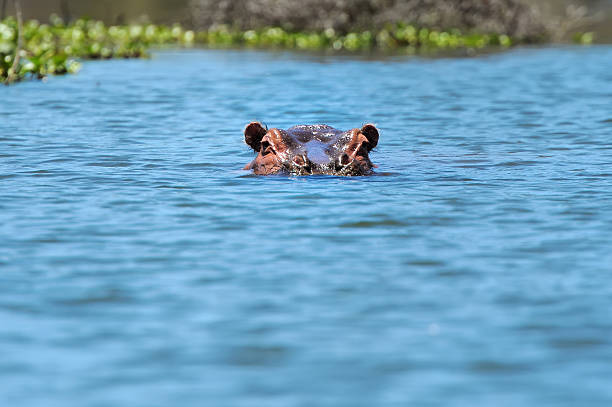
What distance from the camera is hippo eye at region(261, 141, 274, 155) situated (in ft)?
41.3

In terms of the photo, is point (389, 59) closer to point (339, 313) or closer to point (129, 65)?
point (129, 65)

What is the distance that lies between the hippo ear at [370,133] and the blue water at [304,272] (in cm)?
44

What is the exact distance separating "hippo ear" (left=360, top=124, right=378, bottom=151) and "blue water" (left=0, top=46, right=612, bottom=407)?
1.43 ft

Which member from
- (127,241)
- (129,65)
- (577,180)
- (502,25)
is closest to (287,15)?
(502,25)

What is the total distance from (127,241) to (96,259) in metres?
0.68

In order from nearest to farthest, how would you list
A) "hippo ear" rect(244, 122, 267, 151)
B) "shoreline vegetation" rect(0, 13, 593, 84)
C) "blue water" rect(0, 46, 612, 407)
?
"blue water" rect(0, 46, 612, 407) < "hippo ear" rect(244, 122, 267, 151) < "shoreline vegetation" rect(0, 13, 593, 84)

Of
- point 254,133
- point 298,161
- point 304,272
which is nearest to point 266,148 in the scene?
point 254,133

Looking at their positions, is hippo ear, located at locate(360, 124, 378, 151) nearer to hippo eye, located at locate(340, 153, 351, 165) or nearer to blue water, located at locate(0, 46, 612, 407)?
blue water, located at locate(0, 46, 612, 407)

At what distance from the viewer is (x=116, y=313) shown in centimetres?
691

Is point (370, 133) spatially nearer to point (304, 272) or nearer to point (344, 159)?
point (344, 159)

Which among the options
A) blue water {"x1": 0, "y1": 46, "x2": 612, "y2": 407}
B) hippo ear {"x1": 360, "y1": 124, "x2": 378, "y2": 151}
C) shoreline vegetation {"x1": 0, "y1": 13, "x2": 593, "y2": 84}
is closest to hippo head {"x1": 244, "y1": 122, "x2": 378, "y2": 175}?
hippo ear {"x1": 360, "y1": 124, "x2": 378, "y2": 151}

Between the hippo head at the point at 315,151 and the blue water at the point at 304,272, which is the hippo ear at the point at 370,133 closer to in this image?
the hippo head at the point at 315,151

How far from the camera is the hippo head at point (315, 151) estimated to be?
39.5ft

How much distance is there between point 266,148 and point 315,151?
0.80m
